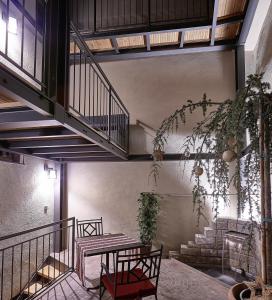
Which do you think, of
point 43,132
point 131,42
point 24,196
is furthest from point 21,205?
point 131,42

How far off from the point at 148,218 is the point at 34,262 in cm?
241

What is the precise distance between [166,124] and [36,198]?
154 inches

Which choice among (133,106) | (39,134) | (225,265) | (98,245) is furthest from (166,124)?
(133,106)

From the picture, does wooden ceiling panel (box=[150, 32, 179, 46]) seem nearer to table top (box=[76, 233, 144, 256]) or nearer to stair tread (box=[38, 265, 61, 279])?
table top (box=[76, 233, 144, 256])

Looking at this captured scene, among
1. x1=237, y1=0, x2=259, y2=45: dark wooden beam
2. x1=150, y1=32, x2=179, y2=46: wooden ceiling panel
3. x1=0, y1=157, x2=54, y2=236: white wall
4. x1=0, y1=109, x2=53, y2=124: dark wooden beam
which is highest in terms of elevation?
x1=150, y1=32, x2=179, y2=46: wooden ceiling panel

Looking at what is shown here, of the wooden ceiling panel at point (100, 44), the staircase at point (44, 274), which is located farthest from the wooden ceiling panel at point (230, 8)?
the staircase at point (44, 274)

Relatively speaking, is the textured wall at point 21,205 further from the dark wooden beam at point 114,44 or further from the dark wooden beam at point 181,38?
the dark wooden beam at point 181,38

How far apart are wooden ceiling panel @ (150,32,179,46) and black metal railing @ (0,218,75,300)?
164 inches

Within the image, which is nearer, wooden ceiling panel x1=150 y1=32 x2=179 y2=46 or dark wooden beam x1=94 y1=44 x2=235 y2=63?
wooden ceiling panel x1=150 y1=32 x2=179 y2=46

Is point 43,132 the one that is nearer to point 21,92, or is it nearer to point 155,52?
point 21,92

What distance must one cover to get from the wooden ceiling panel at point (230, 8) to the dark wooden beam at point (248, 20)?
0.27m

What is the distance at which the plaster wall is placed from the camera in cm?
602

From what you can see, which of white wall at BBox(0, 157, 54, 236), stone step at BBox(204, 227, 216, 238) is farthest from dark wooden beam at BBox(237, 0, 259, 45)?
white wall at BBox(0, 157, 54, 236)

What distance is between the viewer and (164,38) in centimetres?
586
